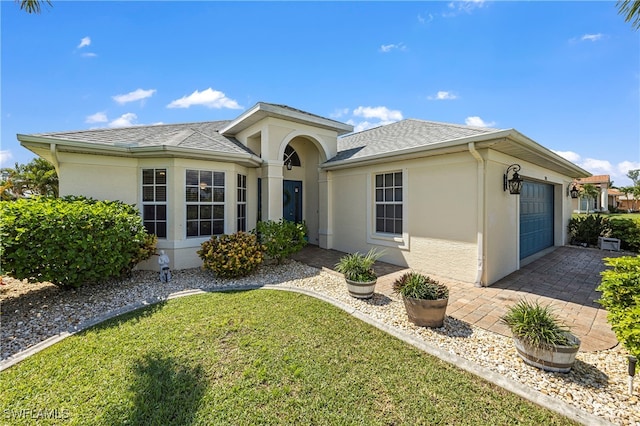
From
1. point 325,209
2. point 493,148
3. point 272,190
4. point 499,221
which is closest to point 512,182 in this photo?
point 499,221

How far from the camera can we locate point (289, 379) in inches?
120

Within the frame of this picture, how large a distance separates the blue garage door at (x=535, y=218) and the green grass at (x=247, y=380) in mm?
8101

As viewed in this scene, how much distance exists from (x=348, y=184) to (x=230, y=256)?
17.0 feet

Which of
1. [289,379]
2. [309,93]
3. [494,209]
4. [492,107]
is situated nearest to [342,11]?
[309,93]

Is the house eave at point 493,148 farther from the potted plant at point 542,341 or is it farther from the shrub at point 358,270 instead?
the potted plant at point 542,341

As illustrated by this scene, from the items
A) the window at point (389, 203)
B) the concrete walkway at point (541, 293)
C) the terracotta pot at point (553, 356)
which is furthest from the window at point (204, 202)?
the terracotta pot at point (553, 356)

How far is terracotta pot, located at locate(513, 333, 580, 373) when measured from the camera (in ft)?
9.85

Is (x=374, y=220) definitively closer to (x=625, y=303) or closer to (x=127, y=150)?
(x=625, y=303)

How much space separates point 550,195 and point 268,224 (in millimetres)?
13065

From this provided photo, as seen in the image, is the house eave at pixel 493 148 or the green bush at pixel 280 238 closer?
the house eave at pixel 493 148

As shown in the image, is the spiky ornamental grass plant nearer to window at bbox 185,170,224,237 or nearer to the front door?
window at bbox 185,170,224,237

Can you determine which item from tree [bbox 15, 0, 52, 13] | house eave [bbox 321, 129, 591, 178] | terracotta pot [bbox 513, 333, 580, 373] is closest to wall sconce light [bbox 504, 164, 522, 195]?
house eave [bbox 321, 129, 591, 178]

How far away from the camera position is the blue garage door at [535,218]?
29.2 ft

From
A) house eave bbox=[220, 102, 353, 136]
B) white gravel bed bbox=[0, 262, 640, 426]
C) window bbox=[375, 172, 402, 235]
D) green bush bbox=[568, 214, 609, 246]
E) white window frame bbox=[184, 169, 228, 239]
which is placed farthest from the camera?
green bush bbox=[568, 214, 609, 246]
